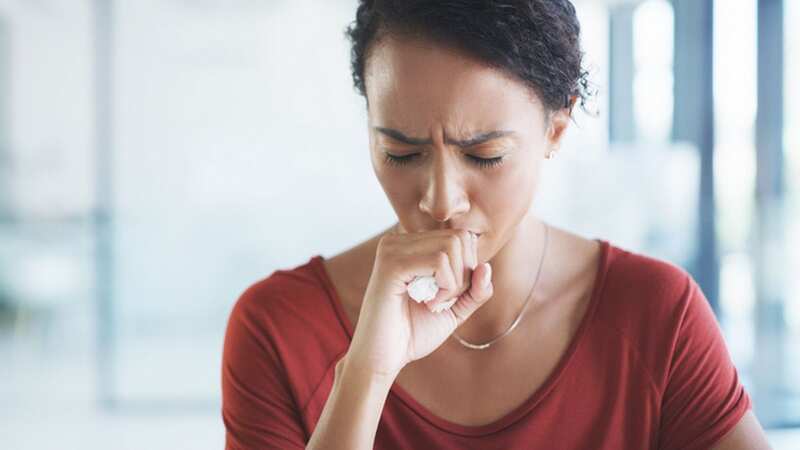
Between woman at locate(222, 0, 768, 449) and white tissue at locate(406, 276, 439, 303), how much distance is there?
1 cm

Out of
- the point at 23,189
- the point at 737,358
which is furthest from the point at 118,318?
the point at 737,358

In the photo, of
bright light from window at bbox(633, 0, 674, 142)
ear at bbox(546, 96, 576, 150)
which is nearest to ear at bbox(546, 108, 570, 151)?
ear at bbox(546, 96, 576, 150)

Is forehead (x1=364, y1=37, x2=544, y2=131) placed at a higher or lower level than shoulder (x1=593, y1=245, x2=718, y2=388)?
higher

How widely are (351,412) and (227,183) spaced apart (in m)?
2.73

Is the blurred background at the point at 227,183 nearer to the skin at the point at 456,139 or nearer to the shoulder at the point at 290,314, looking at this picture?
the shoulder at the point at 290,314

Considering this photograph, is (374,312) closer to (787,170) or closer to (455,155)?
(455,155)

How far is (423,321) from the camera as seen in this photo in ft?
3.82

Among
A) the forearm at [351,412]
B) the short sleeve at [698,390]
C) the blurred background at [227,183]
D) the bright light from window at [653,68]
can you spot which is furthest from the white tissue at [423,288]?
the bright light from window at [653,68]

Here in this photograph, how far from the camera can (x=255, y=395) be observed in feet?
3.96

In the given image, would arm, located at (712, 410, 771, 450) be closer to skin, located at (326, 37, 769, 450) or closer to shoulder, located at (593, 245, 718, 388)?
skin, located at (326, 37, 769, 450)

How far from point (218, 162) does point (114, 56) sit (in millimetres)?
630

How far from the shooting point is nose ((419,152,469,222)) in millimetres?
1047

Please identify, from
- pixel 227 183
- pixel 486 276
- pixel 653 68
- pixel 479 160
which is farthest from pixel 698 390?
pixel 227 183

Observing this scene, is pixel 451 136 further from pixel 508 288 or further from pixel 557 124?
pixel 508 288
